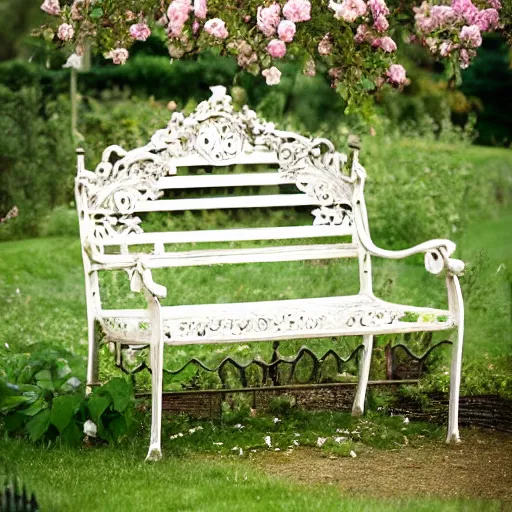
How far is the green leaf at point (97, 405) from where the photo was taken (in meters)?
4.45

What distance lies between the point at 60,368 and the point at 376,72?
1746 mm

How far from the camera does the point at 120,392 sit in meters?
4.51

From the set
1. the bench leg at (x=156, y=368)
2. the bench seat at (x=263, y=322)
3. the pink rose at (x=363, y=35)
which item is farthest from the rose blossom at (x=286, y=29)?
the bench leg at (x=156, y=368)

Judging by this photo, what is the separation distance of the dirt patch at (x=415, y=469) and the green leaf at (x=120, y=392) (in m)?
0.53

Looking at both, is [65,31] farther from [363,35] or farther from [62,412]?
[62,412]

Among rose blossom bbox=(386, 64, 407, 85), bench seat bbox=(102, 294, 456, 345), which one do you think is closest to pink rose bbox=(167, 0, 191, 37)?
rose blossom bbox=(386, 64, 407, 85)

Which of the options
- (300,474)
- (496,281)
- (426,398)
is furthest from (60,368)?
(496,281)

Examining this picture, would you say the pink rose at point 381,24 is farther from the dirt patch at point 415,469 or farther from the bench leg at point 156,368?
the dirt patch at point 415,469

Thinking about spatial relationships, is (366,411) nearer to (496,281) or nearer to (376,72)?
(376,72)

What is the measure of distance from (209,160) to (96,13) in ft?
2.48

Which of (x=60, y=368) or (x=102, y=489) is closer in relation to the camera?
(x=102, y=489)

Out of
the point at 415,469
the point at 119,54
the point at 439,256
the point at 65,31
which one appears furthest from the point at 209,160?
the point at 415,469

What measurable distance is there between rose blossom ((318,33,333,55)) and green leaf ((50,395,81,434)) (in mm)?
1716

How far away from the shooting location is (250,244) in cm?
819
